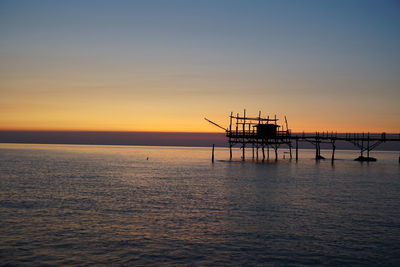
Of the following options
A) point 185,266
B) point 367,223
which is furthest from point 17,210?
point 367,223

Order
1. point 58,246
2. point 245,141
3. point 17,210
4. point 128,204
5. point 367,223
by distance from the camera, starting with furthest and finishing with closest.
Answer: point 245,141
point 128,204
point 17,210
point 367,223
point 58,246

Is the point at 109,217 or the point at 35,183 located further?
the point at 35,183

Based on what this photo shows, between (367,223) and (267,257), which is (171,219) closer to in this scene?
(267,257)

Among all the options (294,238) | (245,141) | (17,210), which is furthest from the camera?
(245,141)

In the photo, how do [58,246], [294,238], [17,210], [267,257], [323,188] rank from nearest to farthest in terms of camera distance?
1. [267,257]
2. [58,246]
3. [294,238]
4. [17,210]
5. [323,188]

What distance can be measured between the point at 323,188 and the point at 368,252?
20.6 metres

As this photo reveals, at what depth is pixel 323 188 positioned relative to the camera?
34156 millimetres

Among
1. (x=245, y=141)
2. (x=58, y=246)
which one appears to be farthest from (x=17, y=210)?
(x=245, y=141)

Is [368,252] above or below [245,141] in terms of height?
below

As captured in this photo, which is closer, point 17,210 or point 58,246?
point 58,246

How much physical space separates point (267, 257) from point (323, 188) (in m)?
22.7

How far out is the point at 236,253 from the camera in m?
13.9

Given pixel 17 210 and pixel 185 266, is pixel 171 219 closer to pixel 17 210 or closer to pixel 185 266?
pixel 185 266

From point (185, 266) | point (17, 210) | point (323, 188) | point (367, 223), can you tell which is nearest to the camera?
point (185, 266)
